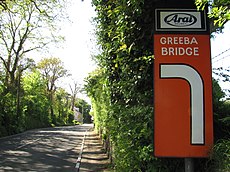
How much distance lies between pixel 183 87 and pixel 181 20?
33.0 inches

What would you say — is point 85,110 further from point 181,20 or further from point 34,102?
point 181,20

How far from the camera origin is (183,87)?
4.34 metres

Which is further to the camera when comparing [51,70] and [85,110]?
[85,110]

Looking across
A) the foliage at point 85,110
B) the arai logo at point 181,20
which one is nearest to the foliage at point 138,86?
the arai logo at point 181,20

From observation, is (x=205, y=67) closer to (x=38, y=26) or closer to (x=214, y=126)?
(x=214, y=126)

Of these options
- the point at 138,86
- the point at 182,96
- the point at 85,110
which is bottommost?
the point at 182,96

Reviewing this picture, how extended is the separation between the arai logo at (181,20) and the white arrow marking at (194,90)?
521 mm

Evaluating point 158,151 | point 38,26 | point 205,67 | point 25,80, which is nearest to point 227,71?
point 205,67

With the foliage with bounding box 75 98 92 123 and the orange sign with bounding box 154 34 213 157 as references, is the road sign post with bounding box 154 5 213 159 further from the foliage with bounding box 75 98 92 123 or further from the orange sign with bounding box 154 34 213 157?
the foliage with bounding box 75 98 92 123

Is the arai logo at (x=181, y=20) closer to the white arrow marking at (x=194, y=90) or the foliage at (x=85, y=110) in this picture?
the white arrow marking at (x=194, y=90)

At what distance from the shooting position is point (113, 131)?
7.47 metres

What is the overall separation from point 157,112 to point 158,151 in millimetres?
477

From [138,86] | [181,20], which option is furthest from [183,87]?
[138,86]

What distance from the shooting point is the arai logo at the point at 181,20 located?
4418 mm
